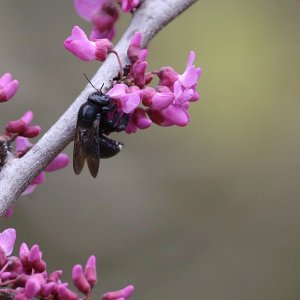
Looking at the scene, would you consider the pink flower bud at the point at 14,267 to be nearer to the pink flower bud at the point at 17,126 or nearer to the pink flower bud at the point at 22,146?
the pink flower bud at the point at 22,146

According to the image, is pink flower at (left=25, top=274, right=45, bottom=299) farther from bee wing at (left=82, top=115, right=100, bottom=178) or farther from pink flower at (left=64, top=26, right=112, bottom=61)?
pink flower at (left=64, top=26, right=112, bottom=61)

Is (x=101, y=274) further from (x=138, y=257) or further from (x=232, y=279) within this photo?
(x=232, y=279)

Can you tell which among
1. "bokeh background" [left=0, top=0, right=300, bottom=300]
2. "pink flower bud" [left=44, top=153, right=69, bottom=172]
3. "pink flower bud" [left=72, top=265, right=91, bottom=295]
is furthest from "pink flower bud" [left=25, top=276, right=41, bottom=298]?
"bokeh background" [left=0, top=0, right=300, bottom=300]

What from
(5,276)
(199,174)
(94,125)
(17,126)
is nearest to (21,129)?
(17,126)

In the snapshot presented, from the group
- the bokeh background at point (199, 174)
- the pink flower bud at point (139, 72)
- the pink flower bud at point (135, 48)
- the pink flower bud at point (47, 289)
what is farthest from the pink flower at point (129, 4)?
the bokeh background at point (199, 174)

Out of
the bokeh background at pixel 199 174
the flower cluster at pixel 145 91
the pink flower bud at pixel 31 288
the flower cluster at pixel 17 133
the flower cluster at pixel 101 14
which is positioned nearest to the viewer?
the pink flower bud at pixel 31 288
